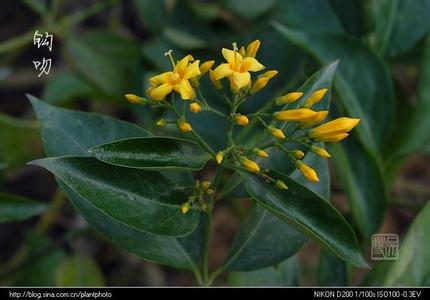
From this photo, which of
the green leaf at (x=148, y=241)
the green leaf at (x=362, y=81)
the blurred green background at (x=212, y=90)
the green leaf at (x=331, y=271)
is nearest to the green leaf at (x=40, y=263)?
the blurred green background at (x=212, y=90)

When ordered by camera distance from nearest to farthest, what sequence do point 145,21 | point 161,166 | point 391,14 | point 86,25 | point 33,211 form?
point 161,166 < point 33,211 < point 391,14 < point 145,21 < point 86,25

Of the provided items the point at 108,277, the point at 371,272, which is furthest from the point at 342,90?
the point at 108,277

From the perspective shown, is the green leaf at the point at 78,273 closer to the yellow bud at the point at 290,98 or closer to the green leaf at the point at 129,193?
the green leaf at the point at 129,193

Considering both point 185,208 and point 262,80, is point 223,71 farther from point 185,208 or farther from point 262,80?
point 185,208

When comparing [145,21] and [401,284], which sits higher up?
[145,21]

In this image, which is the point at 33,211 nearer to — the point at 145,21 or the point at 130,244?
the point at 130,244

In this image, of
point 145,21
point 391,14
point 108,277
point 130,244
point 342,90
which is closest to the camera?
point 130,244
